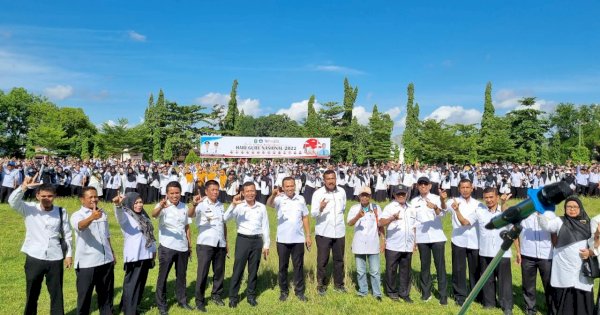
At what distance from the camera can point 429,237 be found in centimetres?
634

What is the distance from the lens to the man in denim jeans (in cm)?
627

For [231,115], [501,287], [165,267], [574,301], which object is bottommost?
[501,287]

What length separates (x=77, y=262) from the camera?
16.2 feet

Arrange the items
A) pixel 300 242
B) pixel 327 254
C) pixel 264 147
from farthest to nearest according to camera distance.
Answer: pixel 264 147 → pixel 327 254 → pixel 300 242

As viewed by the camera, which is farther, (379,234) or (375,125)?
(375,125)

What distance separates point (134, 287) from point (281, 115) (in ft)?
259

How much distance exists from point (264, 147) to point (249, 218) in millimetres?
26959

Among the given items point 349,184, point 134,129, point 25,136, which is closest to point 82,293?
point 349,184

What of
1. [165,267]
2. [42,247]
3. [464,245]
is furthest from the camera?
[464,245]

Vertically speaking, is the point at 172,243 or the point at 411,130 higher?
the point at 411,130

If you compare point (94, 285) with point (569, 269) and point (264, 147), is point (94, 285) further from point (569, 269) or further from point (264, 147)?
point (264, 147)

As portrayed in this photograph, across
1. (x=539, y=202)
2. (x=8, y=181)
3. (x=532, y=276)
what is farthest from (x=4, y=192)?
(x=539, y=202)

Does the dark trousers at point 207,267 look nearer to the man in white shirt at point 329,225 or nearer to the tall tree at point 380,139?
the man in white shirt at point 329,225

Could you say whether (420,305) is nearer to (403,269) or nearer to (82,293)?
(403,269)
